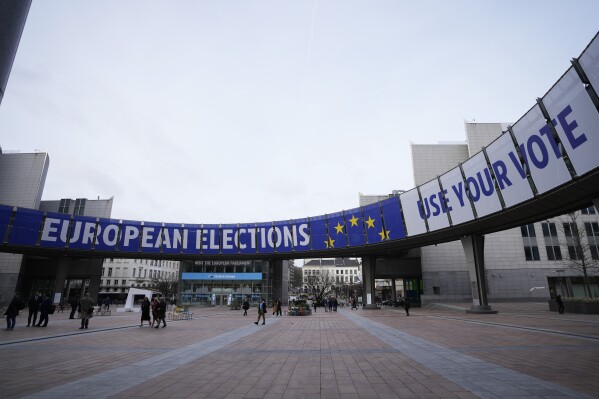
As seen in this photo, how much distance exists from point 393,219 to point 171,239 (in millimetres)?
30867

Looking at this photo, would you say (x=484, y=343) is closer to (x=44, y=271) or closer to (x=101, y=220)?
(x=101, y=220)

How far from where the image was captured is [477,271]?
1126 inches

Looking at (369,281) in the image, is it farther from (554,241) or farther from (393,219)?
(554,241)

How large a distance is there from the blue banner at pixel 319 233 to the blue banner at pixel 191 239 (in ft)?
55.0

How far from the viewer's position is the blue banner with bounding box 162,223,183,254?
44.8 m

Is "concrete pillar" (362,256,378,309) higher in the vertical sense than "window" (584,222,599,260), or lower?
lower

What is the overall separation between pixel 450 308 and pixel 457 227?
44.1 ft

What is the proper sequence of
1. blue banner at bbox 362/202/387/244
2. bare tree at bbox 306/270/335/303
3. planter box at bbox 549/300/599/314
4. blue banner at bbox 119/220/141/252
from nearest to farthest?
planter box at bbox 549/300/599/314 → blue banner at bbox 362/202/387/244 → blue banner at bbox 119/220/141/252 → bare tree at bbox 306/270/335/303

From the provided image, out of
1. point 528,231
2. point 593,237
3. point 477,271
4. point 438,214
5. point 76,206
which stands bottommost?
point 477,271

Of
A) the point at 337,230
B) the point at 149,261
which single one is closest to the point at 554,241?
the point at 337,230

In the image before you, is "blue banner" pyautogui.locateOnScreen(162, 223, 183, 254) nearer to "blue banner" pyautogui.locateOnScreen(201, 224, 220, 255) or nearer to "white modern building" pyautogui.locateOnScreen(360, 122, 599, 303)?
"blue banner" pyautogui.locateOnScreen(201, 224, 220, 255)

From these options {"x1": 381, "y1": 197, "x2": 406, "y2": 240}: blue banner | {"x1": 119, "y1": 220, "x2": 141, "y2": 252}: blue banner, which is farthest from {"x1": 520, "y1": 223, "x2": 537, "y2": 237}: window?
{"x1": 119, "y1": 220, "x2": 141, "y2": 252}: blue banner

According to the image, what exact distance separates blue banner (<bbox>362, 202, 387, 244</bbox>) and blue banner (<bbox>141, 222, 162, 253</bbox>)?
28837mm

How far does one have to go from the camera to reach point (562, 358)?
859 centimetres
